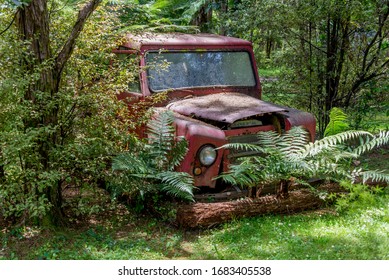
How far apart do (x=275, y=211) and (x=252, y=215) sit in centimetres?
30

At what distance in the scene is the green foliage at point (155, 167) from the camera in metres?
4.91

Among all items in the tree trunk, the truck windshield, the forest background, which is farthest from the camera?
the truck windshield

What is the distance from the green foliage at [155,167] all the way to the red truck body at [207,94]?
0.14 m

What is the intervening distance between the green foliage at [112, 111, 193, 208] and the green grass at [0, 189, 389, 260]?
1.38 ft

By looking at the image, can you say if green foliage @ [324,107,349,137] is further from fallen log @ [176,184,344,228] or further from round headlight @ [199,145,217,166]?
round headlight @ [199,145,217,166]

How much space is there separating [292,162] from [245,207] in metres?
0.75

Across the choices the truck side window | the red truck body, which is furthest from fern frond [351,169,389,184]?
the truck side window

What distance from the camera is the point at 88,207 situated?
16.4 feet

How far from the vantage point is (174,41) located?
6.45m

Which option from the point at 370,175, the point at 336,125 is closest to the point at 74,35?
the point at 370,175

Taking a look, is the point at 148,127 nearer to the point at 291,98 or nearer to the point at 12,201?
the point at 12,201

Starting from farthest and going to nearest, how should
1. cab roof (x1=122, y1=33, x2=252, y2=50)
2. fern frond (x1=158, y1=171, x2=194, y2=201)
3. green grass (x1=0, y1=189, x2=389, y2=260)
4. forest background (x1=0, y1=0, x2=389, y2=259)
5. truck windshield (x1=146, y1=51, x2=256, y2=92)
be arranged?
cab roof (x1=122, y1=33, x2=252, y2=50) → truck windshield (x1=146, y1=51, x2=256, y2=92) → fern frond (x1=158, y1=171, x2=194, y2=201) → forest background (x1=0, y1=0, x2=389, y2=259) → green grass (x1=0, y1=189, x2=389, y2=260)

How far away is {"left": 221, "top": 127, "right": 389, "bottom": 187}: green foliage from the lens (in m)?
5.13

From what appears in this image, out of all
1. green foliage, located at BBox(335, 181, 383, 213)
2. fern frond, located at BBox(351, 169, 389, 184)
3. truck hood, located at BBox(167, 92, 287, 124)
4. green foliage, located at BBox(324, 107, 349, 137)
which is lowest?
green foliage, located at BBox(335, 181, 383, 213)
